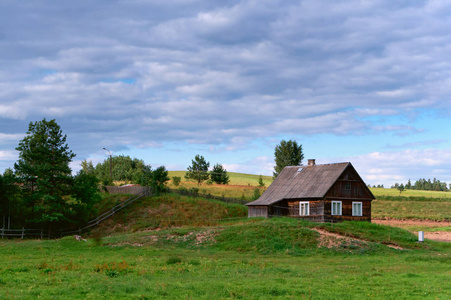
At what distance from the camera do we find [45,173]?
56.1 metres

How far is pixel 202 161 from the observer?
121625 mm

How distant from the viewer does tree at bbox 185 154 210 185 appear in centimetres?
11810

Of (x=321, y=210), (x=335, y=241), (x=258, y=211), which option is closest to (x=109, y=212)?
(x=258, y=211)

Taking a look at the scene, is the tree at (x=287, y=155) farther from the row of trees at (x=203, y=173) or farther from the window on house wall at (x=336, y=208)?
the window on house wall at (x=336, y=208)

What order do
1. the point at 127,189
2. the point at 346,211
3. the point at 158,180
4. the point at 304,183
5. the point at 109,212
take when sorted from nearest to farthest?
the point at 346,211, the point at 304,183, the point at 109,212, the point at 158,180, the point at 127,189

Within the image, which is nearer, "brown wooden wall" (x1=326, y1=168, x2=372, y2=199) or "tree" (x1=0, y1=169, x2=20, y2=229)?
"brown wooden wall" (x1=326, y1=168, x2=372, y2=199)

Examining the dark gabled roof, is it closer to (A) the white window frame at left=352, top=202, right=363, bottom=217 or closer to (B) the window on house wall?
(B) the window on house wall

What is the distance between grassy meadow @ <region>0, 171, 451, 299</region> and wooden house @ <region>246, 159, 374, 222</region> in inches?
187

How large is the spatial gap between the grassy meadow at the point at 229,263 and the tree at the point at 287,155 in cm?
5223

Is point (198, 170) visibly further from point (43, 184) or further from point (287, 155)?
point (43, 184)

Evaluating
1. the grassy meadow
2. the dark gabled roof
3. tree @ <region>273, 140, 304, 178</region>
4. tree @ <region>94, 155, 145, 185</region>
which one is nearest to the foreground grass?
the grassy meadow

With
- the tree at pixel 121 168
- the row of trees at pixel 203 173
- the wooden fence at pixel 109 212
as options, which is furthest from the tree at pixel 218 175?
the wooden fence at pixel 109 212

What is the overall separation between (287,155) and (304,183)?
55897mm

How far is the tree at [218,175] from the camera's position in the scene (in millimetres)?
Result: 118062
